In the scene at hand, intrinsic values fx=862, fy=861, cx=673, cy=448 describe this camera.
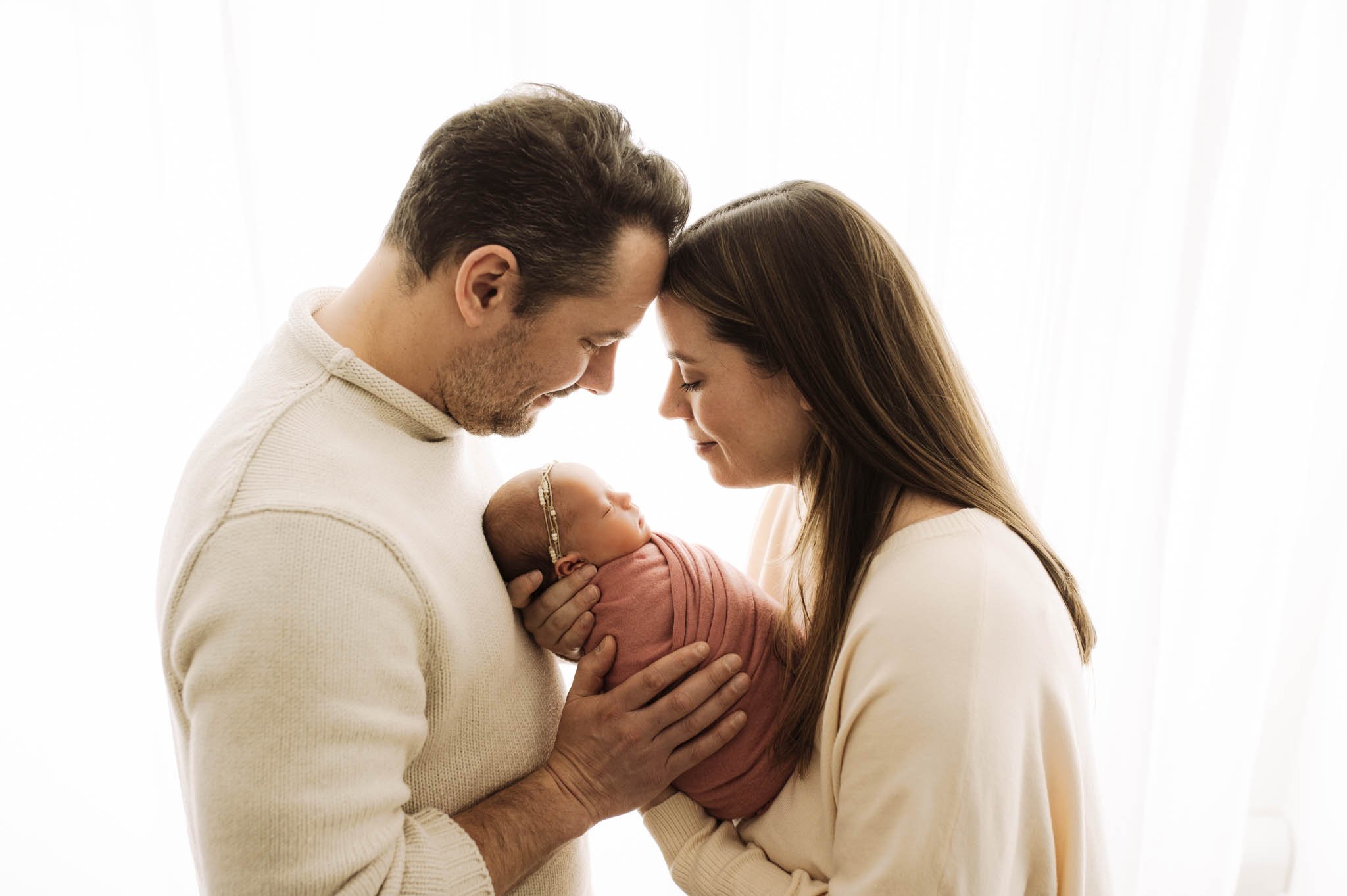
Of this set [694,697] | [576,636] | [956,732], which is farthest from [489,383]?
[956,732]

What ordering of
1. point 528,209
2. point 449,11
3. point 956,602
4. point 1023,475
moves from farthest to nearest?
point 1023,475 < point 449,11 < point 528,209 < point 956,602

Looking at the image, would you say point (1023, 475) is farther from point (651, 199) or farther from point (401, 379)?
point (401, 379)

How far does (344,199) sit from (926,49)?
1384mm

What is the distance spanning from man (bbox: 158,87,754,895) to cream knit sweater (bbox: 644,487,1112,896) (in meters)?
0.29

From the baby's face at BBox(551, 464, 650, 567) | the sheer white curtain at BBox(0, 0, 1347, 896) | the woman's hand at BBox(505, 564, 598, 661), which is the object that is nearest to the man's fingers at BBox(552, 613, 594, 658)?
the woman's hand at BBox(505, 564, 598, 661)

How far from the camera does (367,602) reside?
105cm

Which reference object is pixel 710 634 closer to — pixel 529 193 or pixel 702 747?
pixel 702 747

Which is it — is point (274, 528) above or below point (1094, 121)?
below

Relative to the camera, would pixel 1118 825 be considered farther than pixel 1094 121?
Yes

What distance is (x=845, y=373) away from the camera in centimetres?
126

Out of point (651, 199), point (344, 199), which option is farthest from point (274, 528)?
point (344, 199)

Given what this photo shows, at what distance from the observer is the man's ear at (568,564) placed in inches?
57.6

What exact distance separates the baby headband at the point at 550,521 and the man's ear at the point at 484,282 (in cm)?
33

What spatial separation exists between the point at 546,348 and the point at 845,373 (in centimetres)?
46
